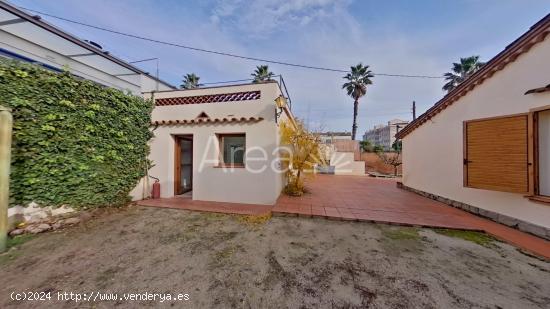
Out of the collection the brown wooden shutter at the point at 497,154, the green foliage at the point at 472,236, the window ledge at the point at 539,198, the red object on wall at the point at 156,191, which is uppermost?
the brown wooden shutter at the point at 497,154

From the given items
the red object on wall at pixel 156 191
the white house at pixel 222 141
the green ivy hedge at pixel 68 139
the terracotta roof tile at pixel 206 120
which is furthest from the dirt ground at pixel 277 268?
the terracotta roof tile at pixel 206 120

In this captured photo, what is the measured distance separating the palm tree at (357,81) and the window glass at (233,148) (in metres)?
19.8

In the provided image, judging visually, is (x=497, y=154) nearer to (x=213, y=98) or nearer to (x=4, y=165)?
(x=213, y=98)

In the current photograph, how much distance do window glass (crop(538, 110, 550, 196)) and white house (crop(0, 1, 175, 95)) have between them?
10048 millimetres

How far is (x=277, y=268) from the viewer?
2.67 meters

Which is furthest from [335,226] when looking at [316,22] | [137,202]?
[316,22]

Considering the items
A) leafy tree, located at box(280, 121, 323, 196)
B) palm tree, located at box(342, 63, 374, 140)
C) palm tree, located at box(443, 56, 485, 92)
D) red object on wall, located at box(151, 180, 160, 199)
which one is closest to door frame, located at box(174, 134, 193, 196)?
red object on wall, located at box(151, 180, 160, 199)

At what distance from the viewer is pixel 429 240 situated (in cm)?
351

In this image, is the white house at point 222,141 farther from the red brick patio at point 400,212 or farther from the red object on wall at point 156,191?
the red brick patio at point 400,212

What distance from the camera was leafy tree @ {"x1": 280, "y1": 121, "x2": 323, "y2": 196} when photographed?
20.6ft

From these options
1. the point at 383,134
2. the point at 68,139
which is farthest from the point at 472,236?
the point at 383,134

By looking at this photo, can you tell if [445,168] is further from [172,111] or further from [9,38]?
[9,38]

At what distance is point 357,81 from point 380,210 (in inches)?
796

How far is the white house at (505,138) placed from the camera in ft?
12.1
